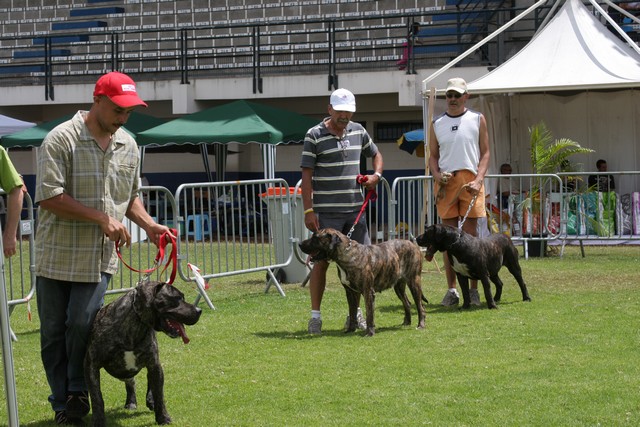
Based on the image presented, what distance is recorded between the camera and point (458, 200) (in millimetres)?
10250

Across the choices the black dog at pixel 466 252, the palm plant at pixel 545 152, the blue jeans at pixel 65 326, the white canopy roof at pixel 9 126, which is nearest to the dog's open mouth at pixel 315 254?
the black dog at pixel 466 252

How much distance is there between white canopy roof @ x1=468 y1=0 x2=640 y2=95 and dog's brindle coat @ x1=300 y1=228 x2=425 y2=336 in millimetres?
7477

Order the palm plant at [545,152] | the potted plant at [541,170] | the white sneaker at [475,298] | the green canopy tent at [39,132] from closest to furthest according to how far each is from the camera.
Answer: the white sneaker at [475,298] → the potted plant at [541,170] → the palm plant at [545,152] → the green canopy tent at [39,132]

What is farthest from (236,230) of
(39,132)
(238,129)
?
(39,132)

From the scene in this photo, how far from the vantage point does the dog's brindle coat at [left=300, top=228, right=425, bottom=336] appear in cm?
843

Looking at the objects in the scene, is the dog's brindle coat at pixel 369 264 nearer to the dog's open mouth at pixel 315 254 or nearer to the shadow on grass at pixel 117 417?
the dog's open mouth at pixel 315 254

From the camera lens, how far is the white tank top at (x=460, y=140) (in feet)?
33.3

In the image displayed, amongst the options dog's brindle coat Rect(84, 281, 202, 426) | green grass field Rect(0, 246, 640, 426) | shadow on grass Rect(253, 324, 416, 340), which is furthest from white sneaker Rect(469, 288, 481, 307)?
dog's brindle coat Rect(84, 281, 202, 426)

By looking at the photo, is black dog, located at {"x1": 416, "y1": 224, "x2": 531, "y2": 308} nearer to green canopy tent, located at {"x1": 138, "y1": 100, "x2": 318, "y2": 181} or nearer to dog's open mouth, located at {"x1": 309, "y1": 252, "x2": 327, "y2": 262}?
dog's open mouth, located at {"x1": 309, "y1": 252, "x2": 327, "y2": 262}

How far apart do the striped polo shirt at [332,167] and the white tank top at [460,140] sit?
1579mm

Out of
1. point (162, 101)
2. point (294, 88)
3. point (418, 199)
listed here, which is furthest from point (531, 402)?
point (162, 101)

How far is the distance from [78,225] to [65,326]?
23.0 inches

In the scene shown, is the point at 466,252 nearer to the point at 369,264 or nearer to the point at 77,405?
the point at 369,264

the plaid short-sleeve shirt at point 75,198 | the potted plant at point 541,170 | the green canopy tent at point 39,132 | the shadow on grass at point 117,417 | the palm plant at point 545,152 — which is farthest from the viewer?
the green canopy tent at point 39,132
